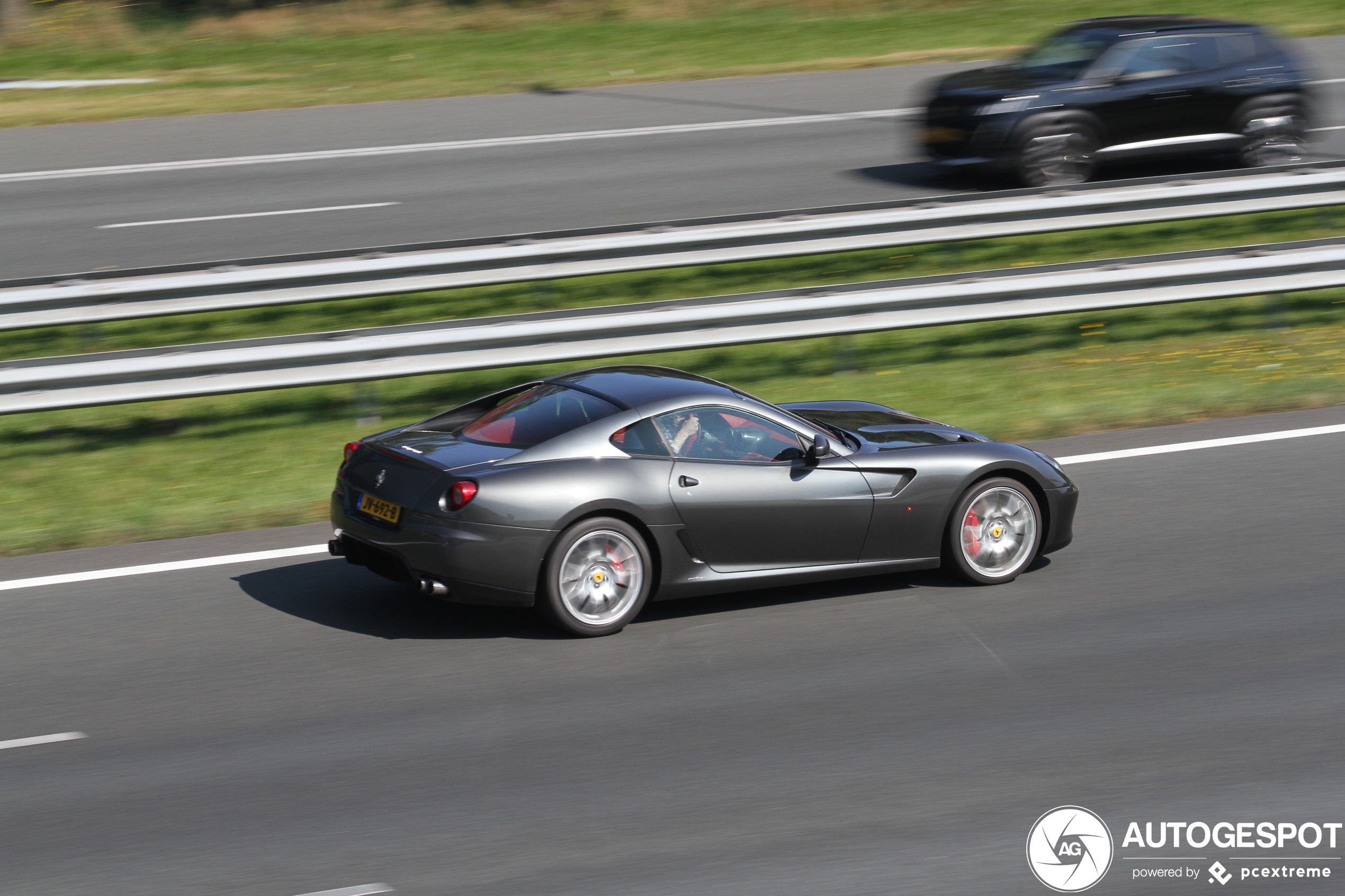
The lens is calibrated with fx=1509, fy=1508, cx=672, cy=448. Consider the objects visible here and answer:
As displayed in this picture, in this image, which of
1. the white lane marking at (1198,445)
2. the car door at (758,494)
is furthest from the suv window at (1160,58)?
the car door at (758,494)

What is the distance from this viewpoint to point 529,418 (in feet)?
23.8

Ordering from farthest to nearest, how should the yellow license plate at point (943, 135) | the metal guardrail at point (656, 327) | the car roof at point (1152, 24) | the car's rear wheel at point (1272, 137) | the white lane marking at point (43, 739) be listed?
1. the car roof at point (1152, 24)
2. the car's rear wheel at point (1272, 137)
3. the yellow license plate at point (943, 135)
4. the metal guardrail at point (656, 327)
5. the white lane marking at point (43, 739)

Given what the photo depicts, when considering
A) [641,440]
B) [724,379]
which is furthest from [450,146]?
[641,440]

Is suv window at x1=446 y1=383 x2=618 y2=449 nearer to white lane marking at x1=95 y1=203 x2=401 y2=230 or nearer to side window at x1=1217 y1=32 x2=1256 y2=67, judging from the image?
white lane marking at x1=95 y1=203 x2=401 y2=230

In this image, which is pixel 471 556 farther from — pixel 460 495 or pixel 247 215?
pixel 247 215

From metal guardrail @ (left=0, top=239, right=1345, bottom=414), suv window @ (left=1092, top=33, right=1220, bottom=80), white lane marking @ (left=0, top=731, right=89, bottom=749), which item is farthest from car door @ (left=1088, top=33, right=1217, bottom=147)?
white lane marking @ (left=0, top=731, right=89, bottom=749)

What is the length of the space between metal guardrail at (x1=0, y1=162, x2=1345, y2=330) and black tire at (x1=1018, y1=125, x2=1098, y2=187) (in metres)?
2.12

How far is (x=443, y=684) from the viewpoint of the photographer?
6.46 meters

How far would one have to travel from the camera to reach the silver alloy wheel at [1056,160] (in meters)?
14.8

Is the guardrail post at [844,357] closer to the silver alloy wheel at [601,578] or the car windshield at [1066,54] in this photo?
the silver alloy wheel at [601,578]

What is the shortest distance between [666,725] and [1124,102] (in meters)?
11.2

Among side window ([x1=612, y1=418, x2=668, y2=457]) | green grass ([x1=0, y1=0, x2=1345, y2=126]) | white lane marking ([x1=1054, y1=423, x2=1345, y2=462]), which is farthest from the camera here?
green grass ([x1=0, y1=0, x2=1345, y2=126])

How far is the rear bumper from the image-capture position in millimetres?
6684

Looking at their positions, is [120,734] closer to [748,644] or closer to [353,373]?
[748,644]
